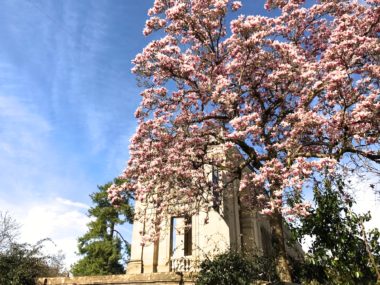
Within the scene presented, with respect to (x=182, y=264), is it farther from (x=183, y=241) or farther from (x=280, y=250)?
(x=280, y=250)

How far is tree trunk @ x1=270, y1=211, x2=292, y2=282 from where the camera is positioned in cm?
1077

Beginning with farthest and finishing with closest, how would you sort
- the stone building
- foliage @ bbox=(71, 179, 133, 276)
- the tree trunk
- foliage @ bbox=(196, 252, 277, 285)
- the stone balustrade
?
foliage @ bbox=(71, 179, 133, 276) < the stone building < the stone balustrade < the tree trunk < foliage @ bbox=(196, 252, 277, 285)

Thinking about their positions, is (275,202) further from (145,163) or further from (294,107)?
(145,163)

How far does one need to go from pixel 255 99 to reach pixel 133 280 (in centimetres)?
901

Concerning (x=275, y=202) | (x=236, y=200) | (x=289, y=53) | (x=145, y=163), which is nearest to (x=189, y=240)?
(x=236, y=200)

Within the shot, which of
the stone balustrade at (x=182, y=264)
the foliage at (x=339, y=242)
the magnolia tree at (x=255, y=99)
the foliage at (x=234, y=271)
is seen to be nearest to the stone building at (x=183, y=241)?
the stone balustrade at (x=182, y=264)

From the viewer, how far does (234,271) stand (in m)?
9.37

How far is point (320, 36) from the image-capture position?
14.4m

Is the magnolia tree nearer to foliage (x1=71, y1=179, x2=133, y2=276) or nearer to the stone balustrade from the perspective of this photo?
the stone balustrade

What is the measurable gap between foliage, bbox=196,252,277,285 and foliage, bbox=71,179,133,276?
69.9 feet

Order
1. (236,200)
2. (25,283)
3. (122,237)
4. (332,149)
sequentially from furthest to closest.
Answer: (122,237), (236,200), (25,283), (332,149)

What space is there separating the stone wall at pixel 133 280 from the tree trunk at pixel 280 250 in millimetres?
3055

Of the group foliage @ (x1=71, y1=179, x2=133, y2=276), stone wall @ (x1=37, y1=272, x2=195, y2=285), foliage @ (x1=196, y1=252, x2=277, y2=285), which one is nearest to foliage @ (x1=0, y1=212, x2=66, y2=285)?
stone wall @ (x1=37, y1=272, x2=195, y2=285)

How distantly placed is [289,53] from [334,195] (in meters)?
6.32
